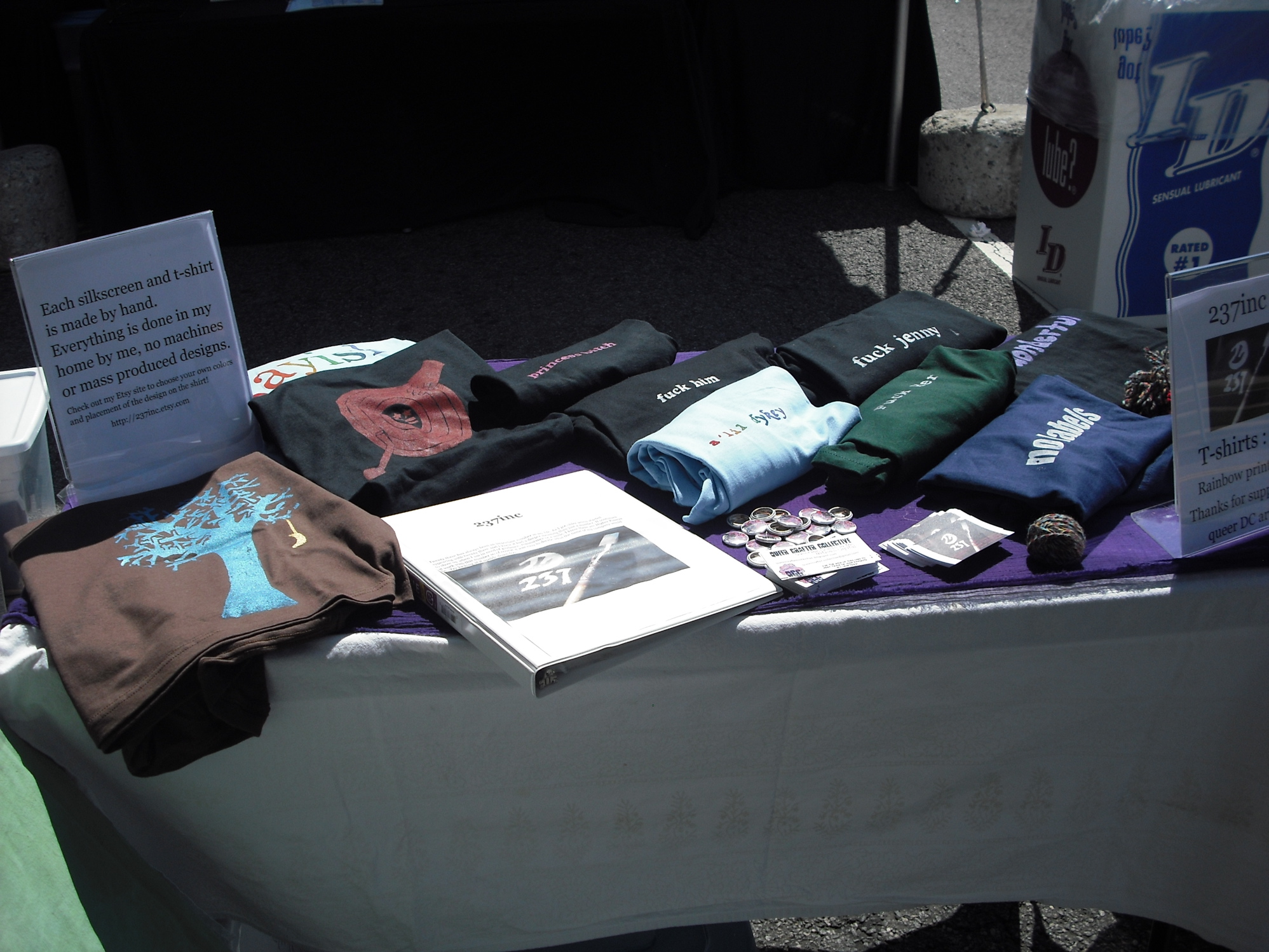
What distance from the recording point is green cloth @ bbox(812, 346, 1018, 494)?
1.17 meters

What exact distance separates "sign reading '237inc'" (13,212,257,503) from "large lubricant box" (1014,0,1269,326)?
2.44 metres

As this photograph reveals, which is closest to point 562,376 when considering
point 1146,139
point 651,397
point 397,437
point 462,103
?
point 651,397

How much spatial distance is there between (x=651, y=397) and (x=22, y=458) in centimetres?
79

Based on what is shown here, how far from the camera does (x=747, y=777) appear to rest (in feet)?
3.66

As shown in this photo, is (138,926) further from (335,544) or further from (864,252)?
(864,252)

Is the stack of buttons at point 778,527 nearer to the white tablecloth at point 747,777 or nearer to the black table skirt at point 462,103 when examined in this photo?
the white tablecloth at point 747,777

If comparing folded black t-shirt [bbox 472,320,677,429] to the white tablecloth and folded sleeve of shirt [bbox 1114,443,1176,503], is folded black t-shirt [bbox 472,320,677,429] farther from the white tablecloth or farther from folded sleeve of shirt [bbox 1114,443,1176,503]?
folded sleeve of shirt [bbox 1114,443,1176,503]

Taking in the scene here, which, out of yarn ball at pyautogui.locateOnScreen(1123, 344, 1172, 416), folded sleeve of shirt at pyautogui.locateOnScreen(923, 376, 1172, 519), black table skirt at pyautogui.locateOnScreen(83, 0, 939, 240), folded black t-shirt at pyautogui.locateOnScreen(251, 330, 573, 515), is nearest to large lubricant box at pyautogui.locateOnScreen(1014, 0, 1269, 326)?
black table skirt at pyautogui.locateOnScreen(83, 0, 939, 240)

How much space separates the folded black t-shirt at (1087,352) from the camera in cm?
134

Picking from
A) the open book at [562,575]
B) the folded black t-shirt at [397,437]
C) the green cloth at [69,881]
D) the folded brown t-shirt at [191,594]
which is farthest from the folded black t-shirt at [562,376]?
the green cloth at [69,881]

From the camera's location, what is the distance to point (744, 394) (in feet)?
4.23

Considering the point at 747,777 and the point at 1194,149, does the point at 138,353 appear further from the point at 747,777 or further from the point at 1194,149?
the point at 1194,149

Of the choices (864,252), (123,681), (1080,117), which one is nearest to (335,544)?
(123,681)

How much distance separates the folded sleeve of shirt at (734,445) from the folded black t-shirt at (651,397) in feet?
0.11
